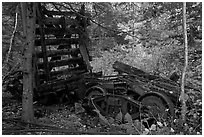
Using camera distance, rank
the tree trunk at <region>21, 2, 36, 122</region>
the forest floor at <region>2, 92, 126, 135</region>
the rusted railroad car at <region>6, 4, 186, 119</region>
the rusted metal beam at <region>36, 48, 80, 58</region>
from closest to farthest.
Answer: the forest floor at <region>2, 92, 126, 135</region>, the rusted railroad car at <region>6, 4, 186, 119</region>, the tree trunk at <region>21, 2, 36, 122</region>, the rusted metal beam at <region>36, 48, 80, 58</region>

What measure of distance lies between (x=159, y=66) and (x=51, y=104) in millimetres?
5268

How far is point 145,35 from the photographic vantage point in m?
12.7

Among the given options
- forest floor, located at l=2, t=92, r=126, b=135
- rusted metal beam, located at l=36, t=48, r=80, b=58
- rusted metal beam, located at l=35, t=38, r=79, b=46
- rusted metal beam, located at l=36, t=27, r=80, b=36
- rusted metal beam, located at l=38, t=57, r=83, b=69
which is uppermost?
rusted metal beam, located at l=36, t=27, r=80, b=36

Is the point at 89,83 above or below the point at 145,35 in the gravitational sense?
below

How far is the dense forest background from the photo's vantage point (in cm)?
740

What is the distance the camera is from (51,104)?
324 inches

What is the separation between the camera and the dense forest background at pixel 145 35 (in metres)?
7.40

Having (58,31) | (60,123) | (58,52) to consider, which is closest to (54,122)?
(60,123)

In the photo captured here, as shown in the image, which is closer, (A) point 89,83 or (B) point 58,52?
(A) point 89,83

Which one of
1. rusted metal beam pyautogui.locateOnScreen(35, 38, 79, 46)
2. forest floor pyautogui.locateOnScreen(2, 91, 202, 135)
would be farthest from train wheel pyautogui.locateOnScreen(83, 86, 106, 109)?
rusted metal beam pyautogui.locateOnScreen(35, 38, 79, 46)

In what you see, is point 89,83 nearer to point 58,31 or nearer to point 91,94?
point 91,94

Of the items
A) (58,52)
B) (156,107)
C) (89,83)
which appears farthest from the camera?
(58,52)

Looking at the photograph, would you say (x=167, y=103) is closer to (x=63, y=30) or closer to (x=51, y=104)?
(x=51, y=104)

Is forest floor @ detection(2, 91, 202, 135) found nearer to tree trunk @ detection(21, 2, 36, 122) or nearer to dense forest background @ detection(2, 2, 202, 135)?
tree trunk @ detection(21, 2, 36, 122)
